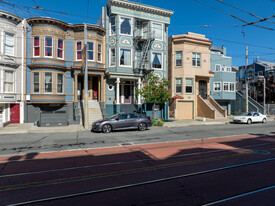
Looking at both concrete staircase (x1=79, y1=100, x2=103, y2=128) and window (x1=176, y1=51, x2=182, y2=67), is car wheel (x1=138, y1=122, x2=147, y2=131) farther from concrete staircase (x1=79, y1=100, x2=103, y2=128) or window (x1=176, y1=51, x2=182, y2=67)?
window (x1=176, y1=51, x2=182, y2=67)

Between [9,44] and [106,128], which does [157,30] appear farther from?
[9,44]

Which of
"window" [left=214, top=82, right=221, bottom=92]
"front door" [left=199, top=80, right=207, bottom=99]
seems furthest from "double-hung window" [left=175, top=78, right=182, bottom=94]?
"window" [left=214, top=82, right=221, bottom=92]

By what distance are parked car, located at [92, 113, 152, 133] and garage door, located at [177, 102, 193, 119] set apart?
10.8m

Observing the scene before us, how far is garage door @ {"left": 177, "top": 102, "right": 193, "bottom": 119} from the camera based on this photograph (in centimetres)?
2664

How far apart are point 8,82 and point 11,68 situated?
1362 mm

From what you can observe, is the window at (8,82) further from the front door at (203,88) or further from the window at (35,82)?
the front door at (203,88)

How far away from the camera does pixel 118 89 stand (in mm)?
22719

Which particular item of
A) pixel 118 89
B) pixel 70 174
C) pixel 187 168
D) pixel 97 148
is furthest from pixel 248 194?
pixel 118 89

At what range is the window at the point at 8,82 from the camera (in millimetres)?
18891

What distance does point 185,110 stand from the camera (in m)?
26.9

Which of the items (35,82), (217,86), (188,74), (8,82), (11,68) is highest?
(188,74)

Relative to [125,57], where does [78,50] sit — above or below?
above

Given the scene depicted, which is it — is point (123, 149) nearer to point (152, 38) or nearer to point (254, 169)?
point (254, 169)

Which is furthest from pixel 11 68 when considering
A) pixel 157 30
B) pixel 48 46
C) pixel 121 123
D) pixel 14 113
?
pixel 157 30
